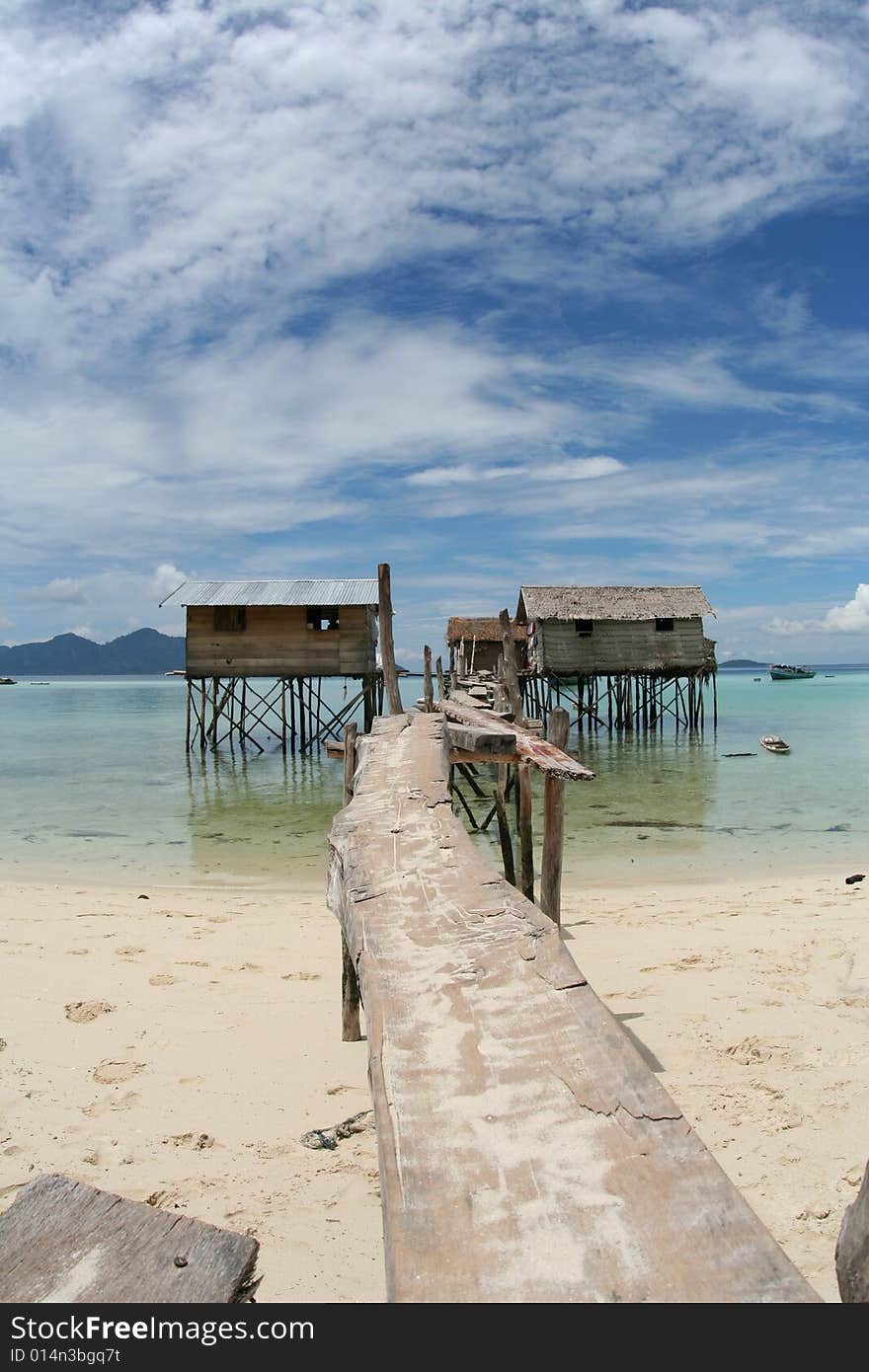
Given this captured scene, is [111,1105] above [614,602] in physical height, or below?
below

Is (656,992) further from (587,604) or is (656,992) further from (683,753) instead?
(587,604)

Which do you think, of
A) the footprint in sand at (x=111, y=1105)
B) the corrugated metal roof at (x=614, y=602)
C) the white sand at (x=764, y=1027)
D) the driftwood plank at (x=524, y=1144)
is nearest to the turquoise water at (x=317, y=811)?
the white sand at (x=764, y=1027)

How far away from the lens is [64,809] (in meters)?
16.7

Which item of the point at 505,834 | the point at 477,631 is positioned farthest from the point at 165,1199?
the point at 477,631

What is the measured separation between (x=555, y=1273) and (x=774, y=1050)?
145 inches

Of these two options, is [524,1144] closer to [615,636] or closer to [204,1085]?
[204,1085]

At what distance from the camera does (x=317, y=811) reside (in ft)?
53.7

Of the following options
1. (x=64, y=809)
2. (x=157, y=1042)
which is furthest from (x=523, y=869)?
(x=64, y=809)

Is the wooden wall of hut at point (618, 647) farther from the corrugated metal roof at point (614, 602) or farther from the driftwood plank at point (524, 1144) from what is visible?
the driftwood plank at point (524, 1144)

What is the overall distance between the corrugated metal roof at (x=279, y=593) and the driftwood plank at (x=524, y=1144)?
22631 millimetres

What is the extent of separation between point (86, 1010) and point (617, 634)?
89.8 feet

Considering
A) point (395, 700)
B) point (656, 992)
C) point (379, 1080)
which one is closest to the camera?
point (379, 1080)

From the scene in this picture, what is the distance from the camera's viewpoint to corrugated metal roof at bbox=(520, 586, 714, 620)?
1197 inches
